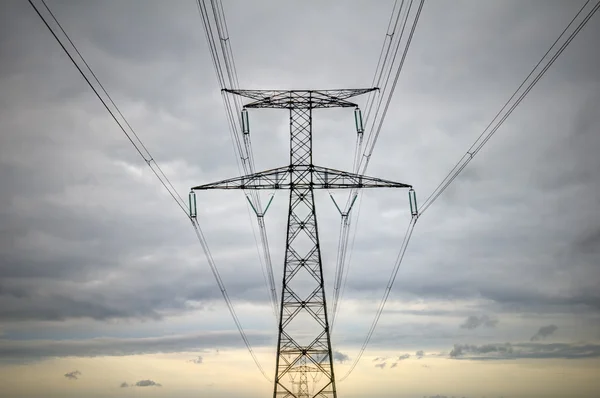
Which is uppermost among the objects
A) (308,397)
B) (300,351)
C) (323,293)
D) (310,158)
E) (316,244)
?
(310,158)

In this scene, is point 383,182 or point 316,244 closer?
point 383,182

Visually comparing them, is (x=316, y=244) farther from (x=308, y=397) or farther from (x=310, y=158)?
(x=308, y=397)

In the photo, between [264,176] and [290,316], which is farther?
[290,316]

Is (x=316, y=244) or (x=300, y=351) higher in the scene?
(x=316, y=244)

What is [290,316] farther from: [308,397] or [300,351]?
[308,397]

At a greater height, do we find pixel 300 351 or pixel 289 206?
pixel 289 206

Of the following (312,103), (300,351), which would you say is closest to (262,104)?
(312,103)

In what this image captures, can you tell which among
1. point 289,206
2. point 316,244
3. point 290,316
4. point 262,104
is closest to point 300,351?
point 290,316

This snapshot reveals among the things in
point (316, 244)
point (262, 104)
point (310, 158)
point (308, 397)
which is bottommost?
point (308, 397)
